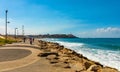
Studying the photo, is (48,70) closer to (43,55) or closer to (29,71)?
(29,71)


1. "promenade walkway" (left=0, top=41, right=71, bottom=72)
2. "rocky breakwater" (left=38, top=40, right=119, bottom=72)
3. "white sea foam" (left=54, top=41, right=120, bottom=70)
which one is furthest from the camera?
"white sea foam" (left=54, top=41, right=120, bottom=70)

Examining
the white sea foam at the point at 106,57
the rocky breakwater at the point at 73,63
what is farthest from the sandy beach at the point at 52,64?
the white sea foam at the point at 106,57

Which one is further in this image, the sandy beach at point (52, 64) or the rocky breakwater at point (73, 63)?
the rocky breakwater at point (73, 63)

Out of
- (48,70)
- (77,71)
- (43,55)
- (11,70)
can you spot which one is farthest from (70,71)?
(43,55)

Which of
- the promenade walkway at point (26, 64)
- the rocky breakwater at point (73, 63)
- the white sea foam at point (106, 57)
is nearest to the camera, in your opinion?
the promenade walkway at point (26, 64)

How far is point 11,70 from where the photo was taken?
13.9 m

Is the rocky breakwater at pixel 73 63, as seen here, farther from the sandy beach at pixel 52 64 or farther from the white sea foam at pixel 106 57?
the white sea foam at pixel 106 57

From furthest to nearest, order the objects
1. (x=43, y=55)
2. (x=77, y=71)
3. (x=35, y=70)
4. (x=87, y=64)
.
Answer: (x=43, y=55), (x=87, y=64), (x=35, y=70), (x=77, y=71)

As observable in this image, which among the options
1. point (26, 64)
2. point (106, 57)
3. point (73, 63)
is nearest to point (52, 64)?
point (26, 64)

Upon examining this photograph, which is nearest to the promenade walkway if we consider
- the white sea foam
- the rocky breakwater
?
the rocky breakwater

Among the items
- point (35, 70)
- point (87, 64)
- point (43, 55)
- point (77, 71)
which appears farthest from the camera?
point (43, 55)

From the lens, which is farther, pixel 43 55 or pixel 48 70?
pixel 43 55

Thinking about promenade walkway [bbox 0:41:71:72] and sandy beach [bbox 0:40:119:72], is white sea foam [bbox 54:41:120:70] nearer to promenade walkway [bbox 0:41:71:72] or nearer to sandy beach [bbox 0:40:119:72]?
sandy beach [bbox 0:40:119:72]

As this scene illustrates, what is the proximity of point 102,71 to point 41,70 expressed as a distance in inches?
130
